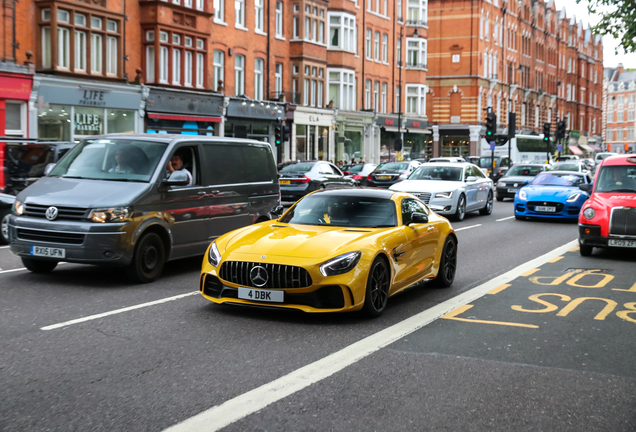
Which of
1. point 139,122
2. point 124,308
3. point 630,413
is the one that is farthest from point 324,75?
point 630,413

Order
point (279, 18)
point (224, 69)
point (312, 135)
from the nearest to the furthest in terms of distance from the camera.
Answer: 1. point (224, 69)
2. point (279, 18)
3. point (312, 135)

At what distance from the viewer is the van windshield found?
1023 cm

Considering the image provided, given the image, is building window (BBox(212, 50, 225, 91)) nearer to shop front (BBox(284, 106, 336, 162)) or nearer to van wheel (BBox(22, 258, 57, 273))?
shop front (BBox(284, 106, 336, 162))

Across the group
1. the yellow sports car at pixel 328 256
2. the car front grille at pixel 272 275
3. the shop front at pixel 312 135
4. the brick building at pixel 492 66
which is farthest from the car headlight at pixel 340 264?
the brick building at pixel 492 66

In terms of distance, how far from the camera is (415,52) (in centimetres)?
6266

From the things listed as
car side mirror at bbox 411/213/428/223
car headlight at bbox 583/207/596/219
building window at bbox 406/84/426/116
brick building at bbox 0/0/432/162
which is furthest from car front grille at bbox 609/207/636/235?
building window at bbox 406/84/426/116

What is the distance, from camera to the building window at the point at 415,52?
2457 inches

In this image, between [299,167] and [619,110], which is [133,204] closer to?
[299,167]

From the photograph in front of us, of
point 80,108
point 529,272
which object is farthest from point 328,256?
point 80,108

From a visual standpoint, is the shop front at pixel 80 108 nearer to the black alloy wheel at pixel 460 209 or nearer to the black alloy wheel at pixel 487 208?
the black alloy wheel at pixel 460 209

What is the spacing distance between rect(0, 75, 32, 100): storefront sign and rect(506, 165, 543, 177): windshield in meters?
19.0

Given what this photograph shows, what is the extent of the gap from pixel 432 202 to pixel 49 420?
16.9 m

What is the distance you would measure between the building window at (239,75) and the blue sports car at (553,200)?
1963cm

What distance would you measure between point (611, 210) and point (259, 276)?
26.1 ft
